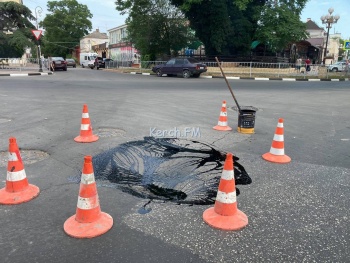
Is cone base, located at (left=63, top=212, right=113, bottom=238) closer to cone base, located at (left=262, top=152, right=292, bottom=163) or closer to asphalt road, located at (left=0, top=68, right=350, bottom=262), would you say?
asphalt road, located at (left=0, top=68, right=350, bottom=262)

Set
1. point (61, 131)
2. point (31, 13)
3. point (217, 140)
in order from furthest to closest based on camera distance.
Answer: point (31, 13), point (61, 131), point (217, 140)

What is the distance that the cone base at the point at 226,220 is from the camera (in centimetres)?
299

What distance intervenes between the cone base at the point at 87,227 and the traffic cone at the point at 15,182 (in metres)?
0.89

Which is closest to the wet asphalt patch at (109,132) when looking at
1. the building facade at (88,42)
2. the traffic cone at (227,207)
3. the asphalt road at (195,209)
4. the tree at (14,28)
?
the asphalt road at (195,209)

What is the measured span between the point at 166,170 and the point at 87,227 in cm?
172

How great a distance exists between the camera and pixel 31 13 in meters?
38.3

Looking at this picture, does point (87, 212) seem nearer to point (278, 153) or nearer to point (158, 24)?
point (278, 153)

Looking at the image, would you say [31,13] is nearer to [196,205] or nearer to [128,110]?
[128,110]

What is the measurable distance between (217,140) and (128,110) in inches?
158

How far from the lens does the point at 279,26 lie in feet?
93.4

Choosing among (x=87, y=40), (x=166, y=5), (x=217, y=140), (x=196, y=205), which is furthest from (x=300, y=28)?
(x=87, y=40)

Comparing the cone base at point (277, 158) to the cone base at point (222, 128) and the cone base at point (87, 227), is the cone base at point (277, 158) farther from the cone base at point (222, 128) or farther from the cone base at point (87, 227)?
the cone base at point (87, 227)

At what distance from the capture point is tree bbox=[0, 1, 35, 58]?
35.3 m

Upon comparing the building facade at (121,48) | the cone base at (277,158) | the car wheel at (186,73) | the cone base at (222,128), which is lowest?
the cone base at (277,158)
